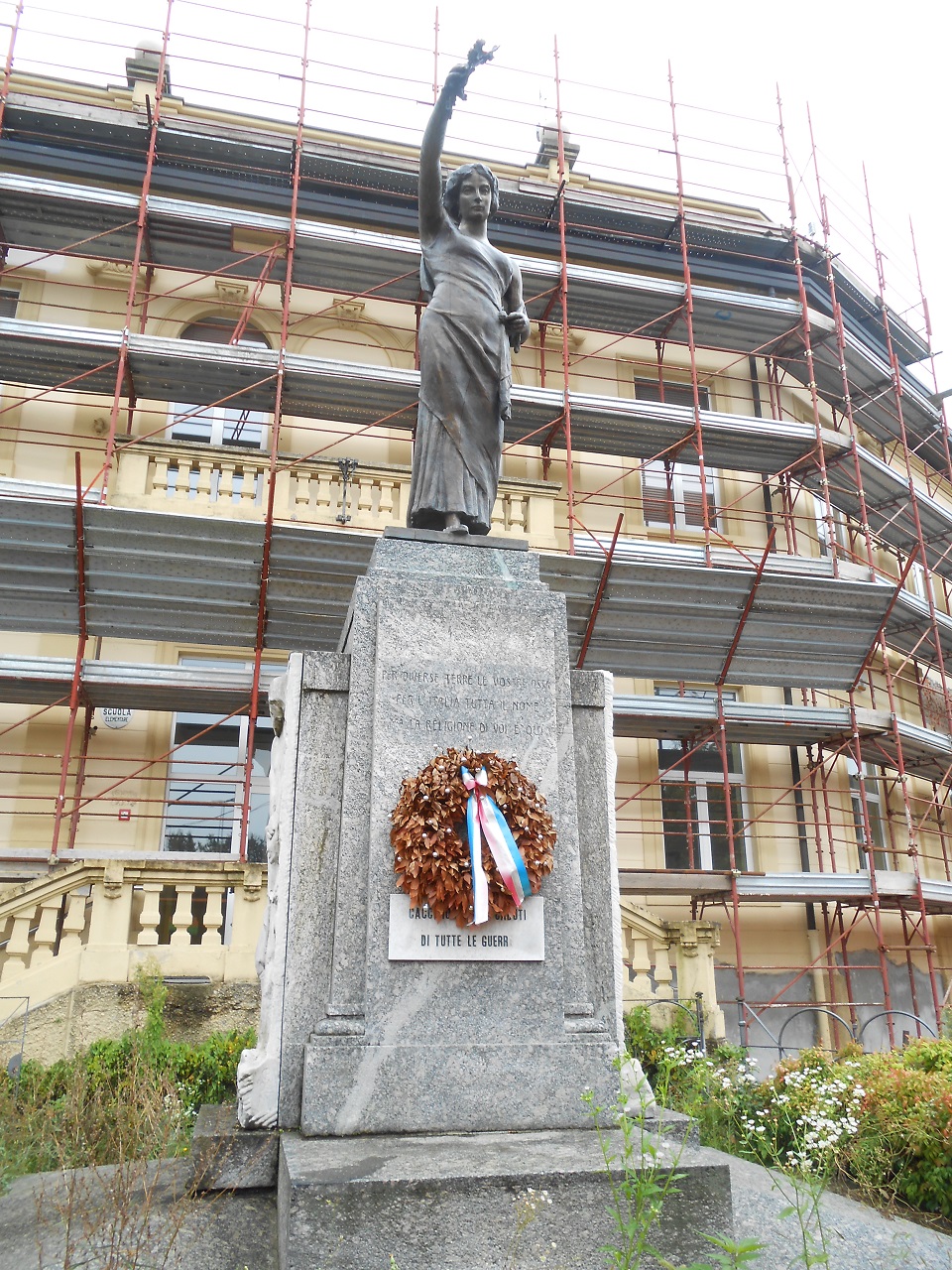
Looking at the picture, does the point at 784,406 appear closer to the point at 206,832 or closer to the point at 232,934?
the point at 206,832

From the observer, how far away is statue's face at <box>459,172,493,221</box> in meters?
5.96

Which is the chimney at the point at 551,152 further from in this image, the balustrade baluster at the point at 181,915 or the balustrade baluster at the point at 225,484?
the balustrade baluster at the point at 181,915

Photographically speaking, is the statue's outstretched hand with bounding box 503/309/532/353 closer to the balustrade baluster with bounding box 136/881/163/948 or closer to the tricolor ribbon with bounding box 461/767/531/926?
the tricolor ribbon with bounding box 461/767/531/926

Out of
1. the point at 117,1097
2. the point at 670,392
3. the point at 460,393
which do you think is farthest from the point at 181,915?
the point at 670,392

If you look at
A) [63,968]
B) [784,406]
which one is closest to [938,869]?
[784,406]

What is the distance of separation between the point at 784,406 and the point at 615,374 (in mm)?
3319

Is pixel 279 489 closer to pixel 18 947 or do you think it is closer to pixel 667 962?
pixel 18 947

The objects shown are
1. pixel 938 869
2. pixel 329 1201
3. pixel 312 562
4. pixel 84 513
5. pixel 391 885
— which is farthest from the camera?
pixel 938 869

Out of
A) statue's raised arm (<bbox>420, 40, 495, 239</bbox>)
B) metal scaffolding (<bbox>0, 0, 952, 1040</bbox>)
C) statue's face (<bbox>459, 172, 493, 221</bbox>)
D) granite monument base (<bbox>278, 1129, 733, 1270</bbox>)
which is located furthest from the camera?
metal scaffolding (<bbox>0, 0, 952, 1040</bbox>)

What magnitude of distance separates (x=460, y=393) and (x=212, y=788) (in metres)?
9.45

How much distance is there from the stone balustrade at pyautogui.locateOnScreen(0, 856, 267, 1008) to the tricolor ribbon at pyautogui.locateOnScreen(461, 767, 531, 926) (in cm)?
517

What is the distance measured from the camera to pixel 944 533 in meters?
20.4

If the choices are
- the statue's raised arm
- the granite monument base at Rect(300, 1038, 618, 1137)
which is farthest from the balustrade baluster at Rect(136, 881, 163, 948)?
the statue's raised arm

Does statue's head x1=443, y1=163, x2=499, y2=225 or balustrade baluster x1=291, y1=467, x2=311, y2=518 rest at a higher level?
balustrade baluster x1=291, y1=467, x2=311, y2=518
